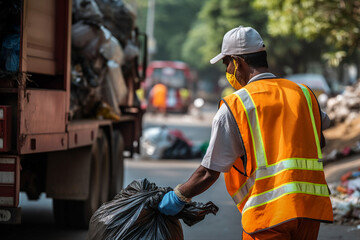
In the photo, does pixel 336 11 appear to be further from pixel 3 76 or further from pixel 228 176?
pixel 228 176

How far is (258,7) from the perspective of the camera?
1620 centimetres

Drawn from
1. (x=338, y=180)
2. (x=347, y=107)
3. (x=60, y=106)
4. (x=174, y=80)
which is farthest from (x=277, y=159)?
(x=174, y=80)

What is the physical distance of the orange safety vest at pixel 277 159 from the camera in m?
3.19

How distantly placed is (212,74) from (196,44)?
11471 mm

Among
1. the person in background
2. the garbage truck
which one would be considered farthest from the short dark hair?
the person in background

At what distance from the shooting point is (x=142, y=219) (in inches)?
143

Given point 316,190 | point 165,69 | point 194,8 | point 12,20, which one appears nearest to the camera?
point 316,190

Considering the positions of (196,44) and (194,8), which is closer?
(196,44)

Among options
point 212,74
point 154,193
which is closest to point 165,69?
point 154,193

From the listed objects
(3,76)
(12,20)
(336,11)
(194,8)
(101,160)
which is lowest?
(101,160)

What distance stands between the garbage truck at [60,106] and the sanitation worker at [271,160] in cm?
236

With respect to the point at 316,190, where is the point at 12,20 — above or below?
above

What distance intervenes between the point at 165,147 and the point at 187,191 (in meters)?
12.8

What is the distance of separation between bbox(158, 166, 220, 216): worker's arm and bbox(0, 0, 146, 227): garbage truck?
6.59 feet
